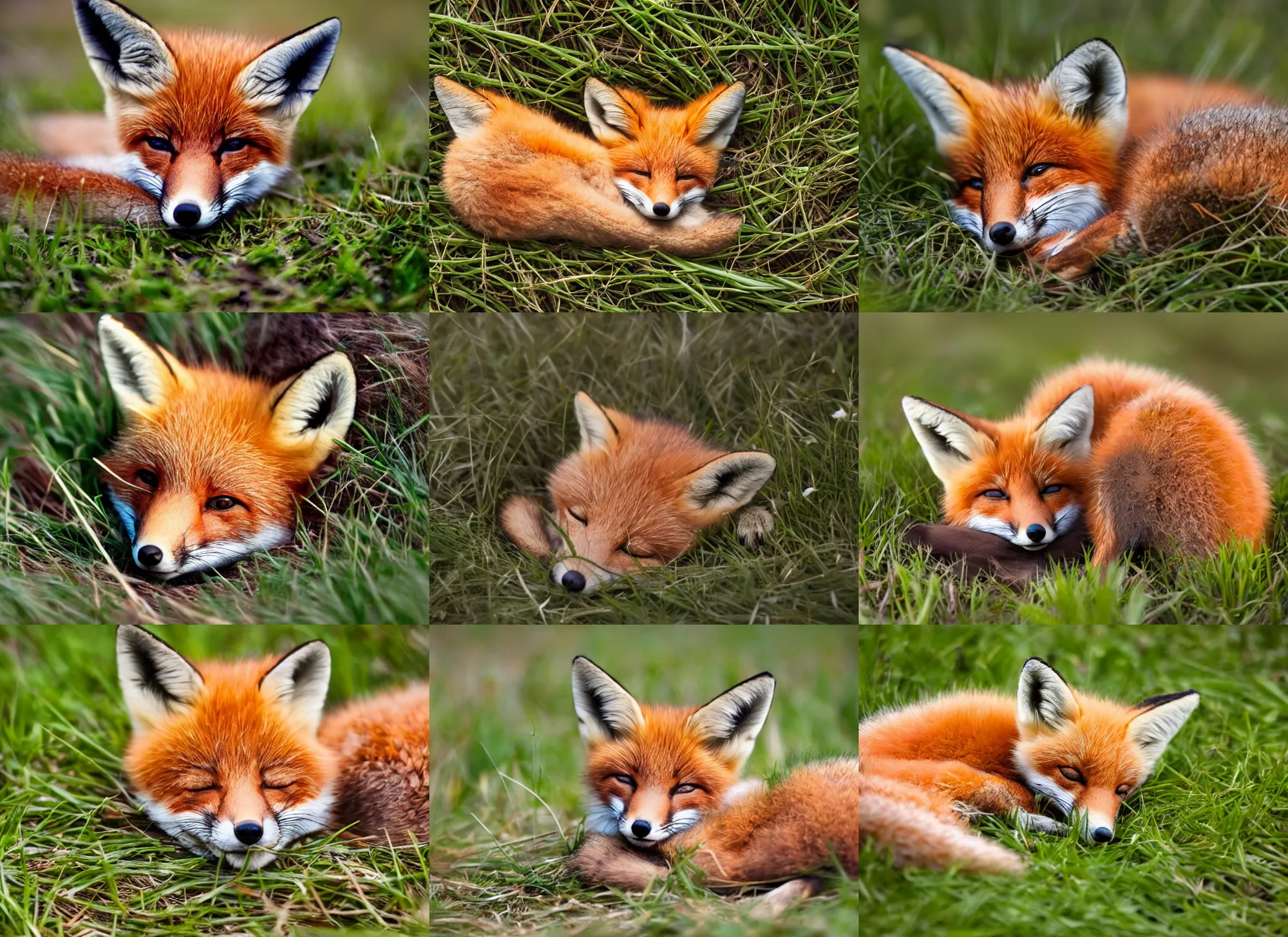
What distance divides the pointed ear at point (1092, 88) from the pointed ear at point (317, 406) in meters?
3.24

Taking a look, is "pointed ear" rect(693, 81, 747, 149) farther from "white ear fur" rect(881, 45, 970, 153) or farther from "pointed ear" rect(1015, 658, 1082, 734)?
"pointed ear" rect(1015, 658, 1082, 734)

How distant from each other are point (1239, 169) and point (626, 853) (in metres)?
3.75

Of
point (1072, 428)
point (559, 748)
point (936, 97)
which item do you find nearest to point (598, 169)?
point (936, 97)

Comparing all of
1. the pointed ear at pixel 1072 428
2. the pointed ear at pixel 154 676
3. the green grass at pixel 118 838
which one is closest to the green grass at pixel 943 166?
the pointed ear at pixel 1072 428

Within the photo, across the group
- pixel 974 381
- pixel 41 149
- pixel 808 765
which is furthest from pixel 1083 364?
pixel 41 149

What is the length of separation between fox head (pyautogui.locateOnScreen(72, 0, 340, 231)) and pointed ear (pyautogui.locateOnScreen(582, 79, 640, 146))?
1.10 m

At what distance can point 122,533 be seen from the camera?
4.46 m

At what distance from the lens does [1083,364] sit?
475 centimetres

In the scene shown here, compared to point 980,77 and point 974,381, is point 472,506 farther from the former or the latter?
point 980,77

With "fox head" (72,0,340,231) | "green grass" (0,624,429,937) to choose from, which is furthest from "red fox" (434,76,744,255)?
"green grass" (0,624,429,937)

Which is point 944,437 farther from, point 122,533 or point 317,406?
point 122,533

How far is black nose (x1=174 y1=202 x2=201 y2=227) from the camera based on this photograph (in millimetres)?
4480

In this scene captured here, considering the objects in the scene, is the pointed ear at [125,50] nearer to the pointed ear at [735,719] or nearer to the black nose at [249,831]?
the black nose at [249,831]

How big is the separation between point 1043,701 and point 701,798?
1.43 m
